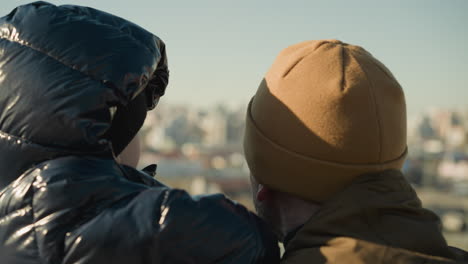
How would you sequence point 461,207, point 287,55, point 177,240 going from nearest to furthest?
point 177,240 < point 287,55 < point 461,207

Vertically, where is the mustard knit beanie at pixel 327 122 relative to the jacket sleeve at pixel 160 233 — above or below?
above

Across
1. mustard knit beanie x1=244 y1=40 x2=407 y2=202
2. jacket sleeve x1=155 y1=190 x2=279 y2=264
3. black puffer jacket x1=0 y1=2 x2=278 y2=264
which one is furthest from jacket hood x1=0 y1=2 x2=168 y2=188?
mustard knit beanie x1=244 y1=40 x2=407 y2=202

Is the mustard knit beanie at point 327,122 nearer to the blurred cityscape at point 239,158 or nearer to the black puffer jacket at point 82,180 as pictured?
the black puffer jacket at point 82,180

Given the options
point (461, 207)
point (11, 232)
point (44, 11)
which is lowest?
point (461, 207)

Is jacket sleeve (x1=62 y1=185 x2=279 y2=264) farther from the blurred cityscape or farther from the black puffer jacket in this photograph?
the blurred cityscape

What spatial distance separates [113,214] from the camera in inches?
22.7

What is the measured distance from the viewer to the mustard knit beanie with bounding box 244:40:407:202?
774mm

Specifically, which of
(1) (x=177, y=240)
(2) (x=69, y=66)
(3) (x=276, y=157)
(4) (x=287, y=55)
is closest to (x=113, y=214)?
(1) (x=177, y=240)

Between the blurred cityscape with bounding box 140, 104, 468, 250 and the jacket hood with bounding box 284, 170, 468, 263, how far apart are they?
20911mm

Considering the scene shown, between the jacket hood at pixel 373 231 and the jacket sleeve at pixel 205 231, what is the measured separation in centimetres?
13

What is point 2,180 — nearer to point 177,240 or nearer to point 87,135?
point 87,135

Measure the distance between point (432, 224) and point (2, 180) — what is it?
0.57 meters

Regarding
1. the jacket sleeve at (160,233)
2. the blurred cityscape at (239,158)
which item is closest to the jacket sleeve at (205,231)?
the jacket sleeve at (160,233)

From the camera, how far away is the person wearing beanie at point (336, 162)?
27.7 inches
